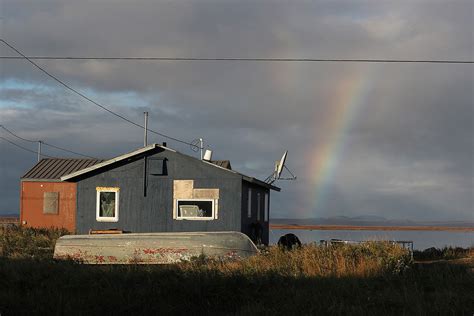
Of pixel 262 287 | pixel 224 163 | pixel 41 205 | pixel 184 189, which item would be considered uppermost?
pixel 224 163

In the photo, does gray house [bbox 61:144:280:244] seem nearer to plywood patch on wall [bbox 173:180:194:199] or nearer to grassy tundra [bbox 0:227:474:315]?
plywood patch on wall [bbox 173:180:194:199]

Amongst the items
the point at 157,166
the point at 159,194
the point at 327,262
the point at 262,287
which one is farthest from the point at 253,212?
the point at 262,287

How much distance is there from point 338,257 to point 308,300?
4.19 m

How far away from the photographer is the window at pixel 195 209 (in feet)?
74.7

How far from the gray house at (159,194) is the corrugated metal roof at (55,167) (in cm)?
1375

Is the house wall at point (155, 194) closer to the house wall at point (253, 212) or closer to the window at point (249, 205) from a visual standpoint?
the house wall at point (253, 212)

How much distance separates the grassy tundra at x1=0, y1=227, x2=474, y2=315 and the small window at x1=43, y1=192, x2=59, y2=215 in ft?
64.8

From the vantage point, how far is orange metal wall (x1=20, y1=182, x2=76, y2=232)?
35594mm

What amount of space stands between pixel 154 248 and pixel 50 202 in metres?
19.1

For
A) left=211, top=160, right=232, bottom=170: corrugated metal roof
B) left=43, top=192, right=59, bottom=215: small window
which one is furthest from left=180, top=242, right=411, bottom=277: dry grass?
left=43, top=192, right=59, bottom=215: small window

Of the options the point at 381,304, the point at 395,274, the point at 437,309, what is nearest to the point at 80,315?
the point at 381,304

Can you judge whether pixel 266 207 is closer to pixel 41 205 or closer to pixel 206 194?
pixel 206 194

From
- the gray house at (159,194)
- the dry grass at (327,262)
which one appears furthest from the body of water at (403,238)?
the dry grass at (327,262)

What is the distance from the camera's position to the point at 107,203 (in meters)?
23.6
